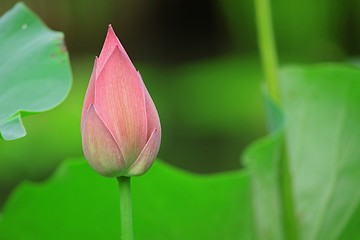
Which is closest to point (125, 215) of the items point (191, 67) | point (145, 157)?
point (145, 157)

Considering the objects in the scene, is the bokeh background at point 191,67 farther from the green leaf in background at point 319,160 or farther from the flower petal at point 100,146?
the flower petal at point 100,146

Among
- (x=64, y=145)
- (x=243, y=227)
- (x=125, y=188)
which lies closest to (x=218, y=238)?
(x=243, y=227)

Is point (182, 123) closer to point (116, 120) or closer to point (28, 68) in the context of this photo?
point (28, 68)

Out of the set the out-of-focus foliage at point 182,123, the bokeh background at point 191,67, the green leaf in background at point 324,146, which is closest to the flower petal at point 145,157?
the green leaf in background at point 324,146

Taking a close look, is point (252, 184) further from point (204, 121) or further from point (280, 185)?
point (204, 121)

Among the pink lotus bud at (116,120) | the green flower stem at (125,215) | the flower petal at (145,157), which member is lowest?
the green flower stem at (125,215)

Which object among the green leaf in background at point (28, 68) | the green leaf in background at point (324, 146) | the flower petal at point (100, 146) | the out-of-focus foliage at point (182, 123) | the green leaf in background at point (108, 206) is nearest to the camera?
the flower petal at point (100, 146)
